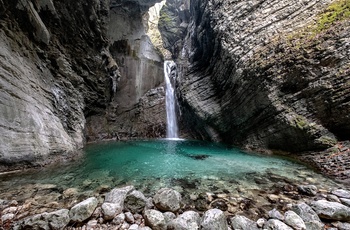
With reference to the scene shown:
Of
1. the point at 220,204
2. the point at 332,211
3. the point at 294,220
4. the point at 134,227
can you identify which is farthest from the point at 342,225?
the point at 134,227

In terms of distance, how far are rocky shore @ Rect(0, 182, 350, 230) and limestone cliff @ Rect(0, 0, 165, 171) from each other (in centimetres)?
356

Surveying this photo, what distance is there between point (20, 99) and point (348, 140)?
12.4 metres

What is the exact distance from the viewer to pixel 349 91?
262 inches

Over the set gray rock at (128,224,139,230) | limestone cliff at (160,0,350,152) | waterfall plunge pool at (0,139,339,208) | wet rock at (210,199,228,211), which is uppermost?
limestone cliff at (160,0,350,152)

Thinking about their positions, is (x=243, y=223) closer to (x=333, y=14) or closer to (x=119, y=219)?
(x=119, y=219)

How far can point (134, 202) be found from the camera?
3.36m

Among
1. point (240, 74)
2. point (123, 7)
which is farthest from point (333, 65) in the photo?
point (123, 7)

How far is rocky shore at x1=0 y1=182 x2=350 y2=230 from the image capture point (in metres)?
2.77

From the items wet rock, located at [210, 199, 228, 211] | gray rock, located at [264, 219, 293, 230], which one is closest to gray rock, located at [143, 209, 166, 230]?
wet rock, located at [210, 199, 228, 211]

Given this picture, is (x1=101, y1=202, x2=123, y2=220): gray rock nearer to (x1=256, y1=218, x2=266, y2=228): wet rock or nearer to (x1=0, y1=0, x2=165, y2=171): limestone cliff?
(x1=256, y1=218, x2=266, y2=228): wet rock

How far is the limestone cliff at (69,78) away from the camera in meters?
5.96

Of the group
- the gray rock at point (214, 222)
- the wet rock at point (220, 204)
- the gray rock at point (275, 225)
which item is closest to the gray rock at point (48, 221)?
the gray rock at point (214, 222)

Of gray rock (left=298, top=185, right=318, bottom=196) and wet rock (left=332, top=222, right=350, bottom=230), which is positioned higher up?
gray rock (left=298, top=185, right=318, bottom=196)

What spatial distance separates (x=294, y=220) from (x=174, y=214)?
6.68 feet
